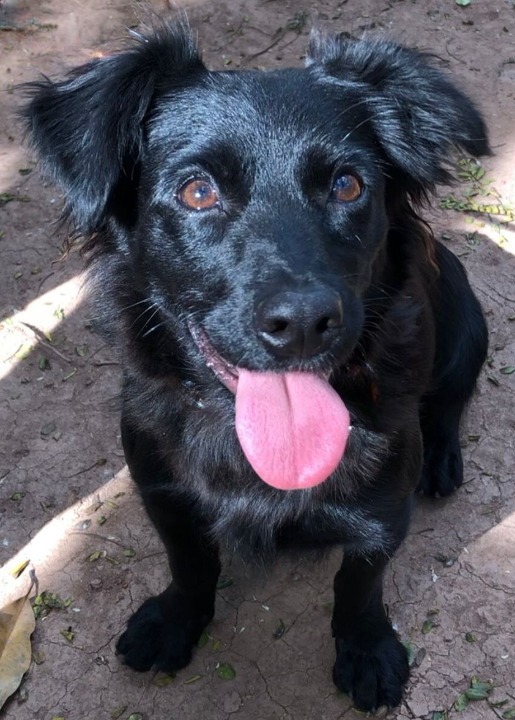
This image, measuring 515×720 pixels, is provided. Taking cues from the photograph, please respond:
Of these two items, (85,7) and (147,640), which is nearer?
(147,640)

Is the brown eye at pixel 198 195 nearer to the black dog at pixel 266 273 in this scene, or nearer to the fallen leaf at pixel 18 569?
the black dog at pixel 266 273

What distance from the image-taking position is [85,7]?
5.18m

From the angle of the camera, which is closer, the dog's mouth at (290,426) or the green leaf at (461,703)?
the dog's mouth at (290,426)

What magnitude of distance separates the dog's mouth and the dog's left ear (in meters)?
0.64

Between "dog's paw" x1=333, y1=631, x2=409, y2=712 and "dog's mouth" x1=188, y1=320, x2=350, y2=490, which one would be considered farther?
"dog's paw" x1=333, y1=631, x2=409, y2=712

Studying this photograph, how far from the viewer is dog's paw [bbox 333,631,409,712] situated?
8.77 ft

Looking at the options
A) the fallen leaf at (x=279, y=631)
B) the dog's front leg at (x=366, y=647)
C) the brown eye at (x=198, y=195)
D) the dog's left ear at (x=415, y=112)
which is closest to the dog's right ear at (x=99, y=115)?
the brown eye at (x=198, y=195)

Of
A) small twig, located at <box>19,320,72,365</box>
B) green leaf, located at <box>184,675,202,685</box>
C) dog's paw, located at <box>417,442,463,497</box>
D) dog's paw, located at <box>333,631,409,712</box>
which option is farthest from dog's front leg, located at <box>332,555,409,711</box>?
small twig, located at <box>19,320,72,365</box>

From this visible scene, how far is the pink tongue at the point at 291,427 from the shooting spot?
2.06m

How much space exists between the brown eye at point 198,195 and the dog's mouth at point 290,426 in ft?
1.29

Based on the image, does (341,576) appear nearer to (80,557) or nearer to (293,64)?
(80,557)

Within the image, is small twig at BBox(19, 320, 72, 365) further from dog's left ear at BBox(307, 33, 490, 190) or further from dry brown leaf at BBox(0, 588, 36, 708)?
dog's left ear at BBox(307, 33, 490, 190)

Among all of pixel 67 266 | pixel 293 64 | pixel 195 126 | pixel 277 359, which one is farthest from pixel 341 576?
pixel 293 64

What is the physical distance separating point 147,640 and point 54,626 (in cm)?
33
